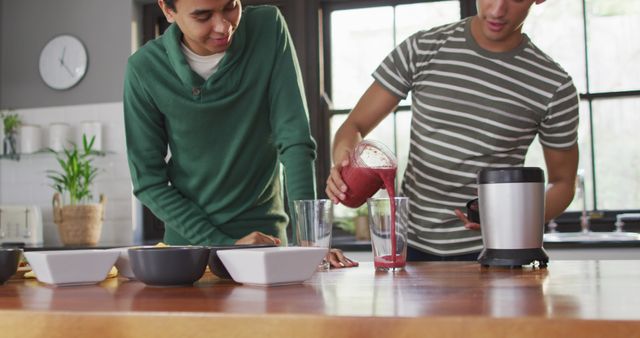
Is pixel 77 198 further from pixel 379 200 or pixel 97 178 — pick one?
pixel 379 200

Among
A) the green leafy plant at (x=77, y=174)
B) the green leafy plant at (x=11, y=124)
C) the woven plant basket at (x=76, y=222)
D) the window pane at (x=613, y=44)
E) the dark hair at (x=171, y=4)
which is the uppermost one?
the window pane at (x=613, y=44)

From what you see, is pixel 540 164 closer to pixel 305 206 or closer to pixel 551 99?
pixel 551 99

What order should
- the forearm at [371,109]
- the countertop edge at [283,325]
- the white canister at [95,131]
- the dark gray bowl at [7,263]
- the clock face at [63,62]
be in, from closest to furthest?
the countertop edge at [283,325] → the dark gray bowl at [7,263] → the forearm at [371,109] → the white canister at [95,131] → the clock face at [63,62]

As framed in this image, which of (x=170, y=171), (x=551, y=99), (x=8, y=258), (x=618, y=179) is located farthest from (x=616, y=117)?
(x=8, y=258)

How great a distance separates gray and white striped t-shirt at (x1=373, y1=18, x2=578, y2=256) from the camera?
1.72 metres

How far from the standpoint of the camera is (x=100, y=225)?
3.79m

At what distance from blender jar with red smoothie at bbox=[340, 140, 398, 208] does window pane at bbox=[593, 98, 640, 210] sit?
8.42 feet

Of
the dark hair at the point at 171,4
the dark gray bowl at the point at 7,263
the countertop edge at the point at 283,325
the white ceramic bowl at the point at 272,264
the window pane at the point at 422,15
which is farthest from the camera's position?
the window pane at the point at 422,15

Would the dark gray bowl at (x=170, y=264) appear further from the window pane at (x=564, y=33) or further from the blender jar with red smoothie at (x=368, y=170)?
the window pane at (x=564, y=33)

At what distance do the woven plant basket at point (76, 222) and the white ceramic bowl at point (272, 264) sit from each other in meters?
2.91

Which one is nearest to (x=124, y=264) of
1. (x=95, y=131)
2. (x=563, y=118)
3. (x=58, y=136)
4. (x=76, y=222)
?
(x=563, y=118)

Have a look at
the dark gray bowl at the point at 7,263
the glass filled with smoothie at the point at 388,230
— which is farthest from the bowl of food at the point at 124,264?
the glass filled with smoothie at the point at 388,230

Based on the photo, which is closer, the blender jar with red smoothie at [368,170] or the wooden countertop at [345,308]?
the wooden countertop at [345,308]

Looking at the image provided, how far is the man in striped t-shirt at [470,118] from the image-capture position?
5.65 ft
